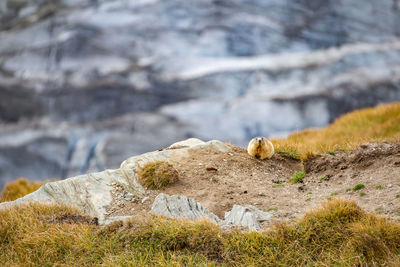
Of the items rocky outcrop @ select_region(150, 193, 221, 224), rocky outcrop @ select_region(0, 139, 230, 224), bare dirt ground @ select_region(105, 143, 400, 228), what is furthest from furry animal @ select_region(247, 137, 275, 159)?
rocky outcrop @ select_region(150, 193, 221, 224)

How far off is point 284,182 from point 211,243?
331 cm

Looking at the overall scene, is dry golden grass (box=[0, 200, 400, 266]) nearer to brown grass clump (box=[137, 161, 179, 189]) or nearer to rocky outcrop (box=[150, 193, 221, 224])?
rocky outcrop (box=[150, 193, 221, 224])

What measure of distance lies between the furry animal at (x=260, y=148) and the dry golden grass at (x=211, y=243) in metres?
3.50

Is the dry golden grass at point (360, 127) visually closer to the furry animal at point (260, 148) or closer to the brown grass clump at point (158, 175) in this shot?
the furry animal at point (260, 148)

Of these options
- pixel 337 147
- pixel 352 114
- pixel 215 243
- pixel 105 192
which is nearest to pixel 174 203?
pixel 215 243

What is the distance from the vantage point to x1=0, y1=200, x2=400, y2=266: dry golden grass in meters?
5.77

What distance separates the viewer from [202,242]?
6.29m

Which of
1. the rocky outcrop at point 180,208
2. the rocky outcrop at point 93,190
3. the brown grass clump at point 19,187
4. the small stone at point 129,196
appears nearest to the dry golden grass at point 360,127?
the rocky outcrop at point 93,190

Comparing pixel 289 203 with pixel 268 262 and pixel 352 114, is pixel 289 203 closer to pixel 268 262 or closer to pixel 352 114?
pixel 268 262

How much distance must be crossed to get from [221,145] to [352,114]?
43.1 feet

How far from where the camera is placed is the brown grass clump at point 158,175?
339 inches

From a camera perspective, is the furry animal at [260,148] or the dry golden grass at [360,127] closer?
the furry animal at [260,148]

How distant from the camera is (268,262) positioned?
5852 millimetres

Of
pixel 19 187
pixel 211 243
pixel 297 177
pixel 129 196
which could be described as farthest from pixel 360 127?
pixel 19 187
